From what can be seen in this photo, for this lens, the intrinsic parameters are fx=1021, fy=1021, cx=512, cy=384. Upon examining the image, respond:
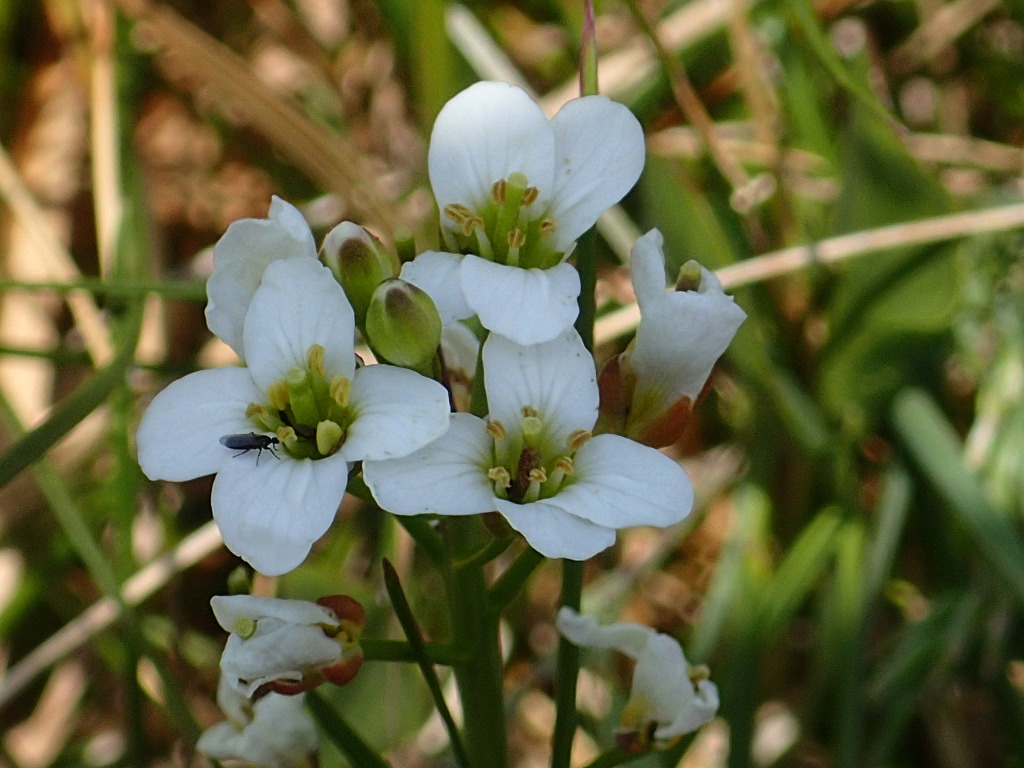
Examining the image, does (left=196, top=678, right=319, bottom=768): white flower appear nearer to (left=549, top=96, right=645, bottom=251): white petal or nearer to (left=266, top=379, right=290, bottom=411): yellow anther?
(left=266, top=379, right=290, bottom=411): yellow anther

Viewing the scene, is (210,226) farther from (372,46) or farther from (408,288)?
(408,288)

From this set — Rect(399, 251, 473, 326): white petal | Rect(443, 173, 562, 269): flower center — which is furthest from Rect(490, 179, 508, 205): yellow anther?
Rect(399, 251, 473, 326): white petal

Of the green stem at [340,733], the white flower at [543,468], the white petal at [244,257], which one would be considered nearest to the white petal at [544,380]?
the white flower at [543,468]

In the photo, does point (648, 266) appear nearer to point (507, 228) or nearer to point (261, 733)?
point (507, 228)

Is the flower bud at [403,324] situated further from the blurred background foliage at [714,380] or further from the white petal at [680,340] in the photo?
the blurred background foliage at [714,380]

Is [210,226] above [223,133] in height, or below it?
below

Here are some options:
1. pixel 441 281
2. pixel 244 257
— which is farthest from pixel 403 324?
pixel 244 257

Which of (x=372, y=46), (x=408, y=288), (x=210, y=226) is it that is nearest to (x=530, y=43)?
(x=372, y=46)
